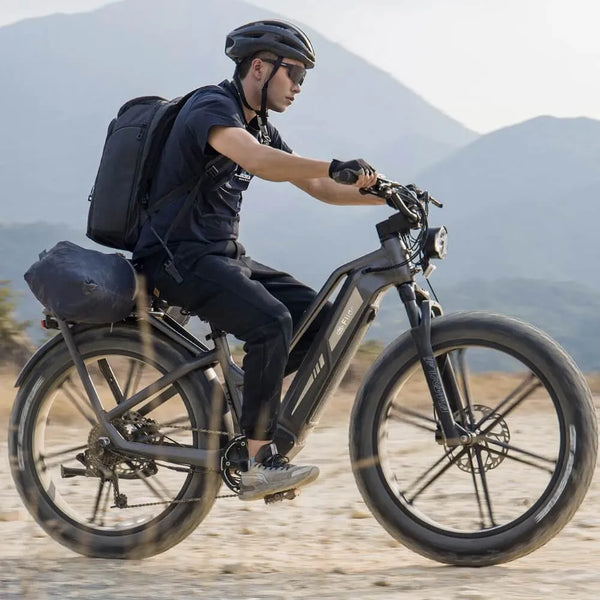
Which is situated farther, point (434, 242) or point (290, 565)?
point (290, 565)

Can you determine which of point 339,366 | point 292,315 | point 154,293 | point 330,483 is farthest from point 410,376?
point 330,483

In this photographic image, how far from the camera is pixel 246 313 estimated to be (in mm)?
4414

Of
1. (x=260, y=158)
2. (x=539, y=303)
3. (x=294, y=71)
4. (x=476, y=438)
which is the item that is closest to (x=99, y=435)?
(x=260, y=158)

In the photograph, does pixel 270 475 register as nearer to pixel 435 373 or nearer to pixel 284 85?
pixel 435 373

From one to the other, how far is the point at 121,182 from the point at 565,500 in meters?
2.10

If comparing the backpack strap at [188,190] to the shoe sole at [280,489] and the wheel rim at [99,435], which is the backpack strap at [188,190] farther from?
the shoe sole at [280,489]

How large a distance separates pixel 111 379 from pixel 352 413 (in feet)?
3.67

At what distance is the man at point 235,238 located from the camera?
4.41 m

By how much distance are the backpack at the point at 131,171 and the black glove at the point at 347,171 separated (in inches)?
20.0

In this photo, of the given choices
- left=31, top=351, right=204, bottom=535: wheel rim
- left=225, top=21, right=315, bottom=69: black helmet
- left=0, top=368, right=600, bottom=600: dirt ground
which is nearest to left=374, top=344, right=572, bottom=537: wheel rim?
left=0, top=368, right=600, bottom=600: dirt ground

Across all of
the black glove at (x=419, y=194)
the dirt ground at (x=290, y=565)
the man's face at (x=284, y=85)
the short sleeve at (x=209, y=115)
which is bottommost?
the dirt ground at (x=290, y=565)

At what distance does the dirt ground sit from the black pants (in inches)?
23.4

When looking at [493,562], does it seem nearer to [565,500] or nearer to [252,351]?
[565,500]

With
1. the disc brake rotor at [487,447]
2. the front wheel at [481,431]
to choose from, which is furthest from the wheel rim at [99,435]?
the disc brake rotor at [487,447]
